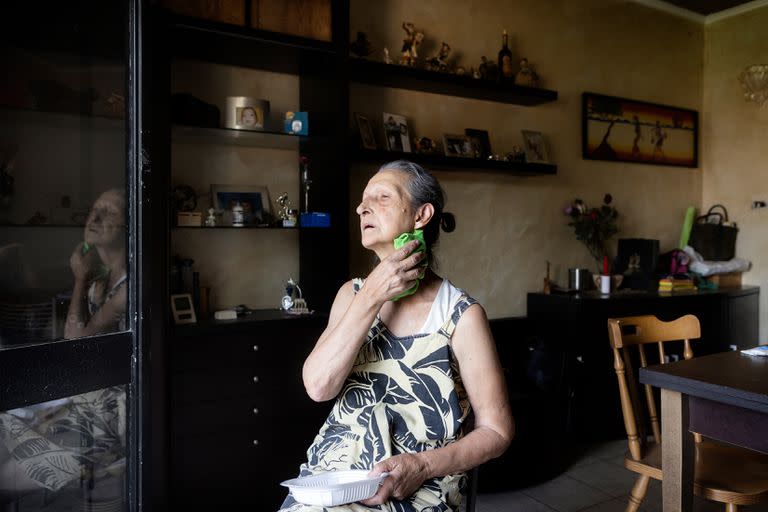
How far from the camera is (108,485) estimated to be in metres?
1.82

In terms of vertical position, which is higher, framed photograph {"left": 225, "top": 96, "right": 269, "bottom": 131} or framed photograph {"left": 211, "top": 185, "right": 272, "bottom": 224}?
framed photograph {"left": 225, "top": 96, "right": 269, "bottom": 131}

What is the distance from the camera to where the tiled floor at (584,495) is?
291 cm

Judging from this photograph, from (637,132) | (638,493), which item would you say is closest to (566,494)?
(638,493)

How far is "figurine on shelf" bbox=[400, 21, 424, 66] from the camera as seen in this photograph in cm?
355

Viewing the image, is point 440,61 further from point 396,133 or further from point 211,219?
point 211,219

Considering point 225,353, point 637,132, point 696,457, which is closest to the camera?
point 696,457

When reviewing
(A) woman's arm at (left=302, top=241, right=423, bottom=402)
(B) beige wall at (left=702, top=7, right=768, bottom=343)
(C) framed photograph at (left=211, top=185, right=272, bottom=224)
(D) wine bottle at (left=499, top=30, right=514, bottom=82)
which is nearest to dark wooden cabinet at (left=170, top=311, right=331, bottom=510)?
(C) framed photograph at (left=211, top=185, right=272, bottom=224)

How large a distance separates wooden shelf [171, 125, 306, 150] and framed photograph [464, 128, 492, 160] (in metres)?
1.26

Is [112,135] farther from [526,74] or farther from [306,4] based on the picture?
[526,74]

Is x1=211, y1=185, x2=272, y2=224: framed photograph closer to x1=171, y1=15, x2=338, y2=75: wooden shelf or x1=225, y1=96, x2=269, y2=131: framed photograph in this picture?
x1=225, y1=96, x2=269, y2=131: framed photograph

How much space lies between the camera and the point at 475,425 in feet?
4.87

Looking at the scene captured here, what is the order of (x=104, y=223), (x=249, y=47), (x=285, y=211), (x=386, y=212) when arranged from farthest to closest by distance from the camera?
(x=285, y=211)
(x=249, y=47)
(x=104, y=223)
(x=386, y=212)

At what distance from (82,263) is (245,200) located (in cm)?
142

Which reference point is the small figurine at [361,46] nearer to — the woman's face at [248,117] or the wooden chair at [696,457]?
the woman's face at [248,117]
